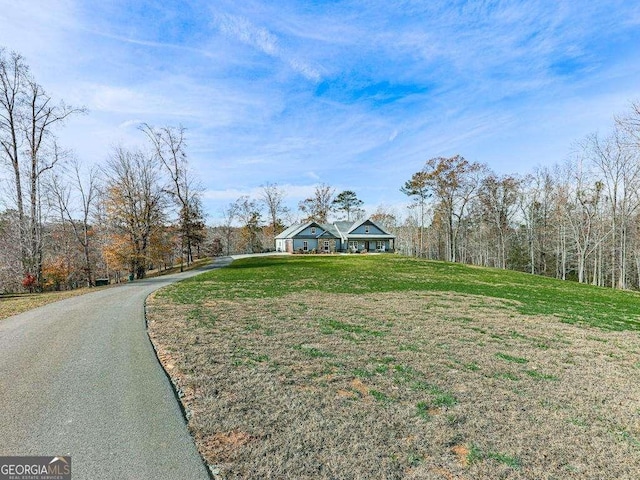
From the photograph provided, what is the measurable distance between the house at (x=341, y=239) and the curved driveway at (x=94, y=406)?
35.7 meters

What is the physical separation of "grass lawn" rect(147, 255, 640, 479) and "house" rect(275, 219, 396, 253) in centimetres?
3348

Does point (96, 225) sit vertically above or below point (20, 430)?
above

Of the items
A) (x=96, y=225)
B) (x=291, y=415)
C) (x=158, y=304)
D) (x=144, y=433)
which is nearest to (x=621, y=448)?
(x=291, y=415)

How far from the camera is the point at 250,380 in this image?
4.11 m

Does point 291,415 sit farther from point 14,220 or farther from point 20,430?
point 14,220

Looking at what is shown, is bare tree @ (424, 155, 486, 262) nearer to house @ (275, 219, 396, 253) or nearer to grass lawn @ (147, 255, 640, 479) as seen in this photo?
house @ (275, 219, 396, 253)

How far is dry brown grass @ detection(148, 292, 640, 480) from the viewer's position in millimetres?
2588

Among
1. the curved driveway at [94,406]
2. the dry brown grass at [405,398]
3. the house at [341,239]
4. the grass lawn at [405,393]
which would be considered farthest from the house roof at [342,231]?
the curved driveway at [94,406]

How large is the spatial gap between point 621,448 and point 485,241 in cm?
4314

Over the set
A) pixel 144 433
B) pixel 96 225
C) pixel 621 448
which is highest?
pixel 96 225

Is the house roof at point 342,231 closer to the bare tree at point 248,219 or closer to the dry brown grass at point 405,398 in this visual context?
the bare tree at point 248,219

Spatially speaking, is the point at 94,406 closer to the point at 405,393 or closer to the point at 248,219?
the point at 405,393

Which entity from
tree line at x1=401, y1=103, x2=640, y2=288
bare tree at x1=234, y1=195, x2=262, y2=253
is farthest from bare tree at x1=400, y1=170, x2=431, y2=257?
bare tree at x1=234, y1=195, x2=262, y2=253

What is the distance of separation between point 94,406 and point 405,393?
11.5 ft
